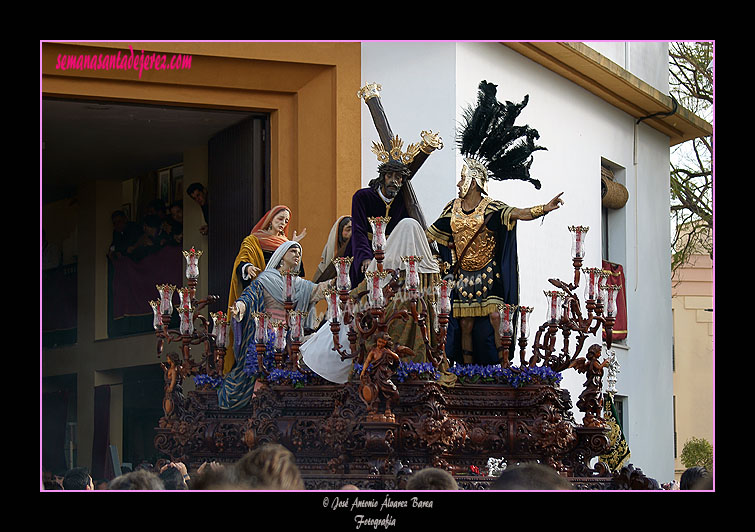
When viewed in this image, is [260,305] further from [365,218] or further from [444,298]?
[444,298]

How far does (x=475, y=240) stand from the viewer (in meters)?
10.7

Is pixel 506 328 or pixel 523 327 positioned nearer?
pixel 506 328

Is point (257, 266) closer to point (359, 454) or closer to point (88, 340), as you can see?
point (359, 454)

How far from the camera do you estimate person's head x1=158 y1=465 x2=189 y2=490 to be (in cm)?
891

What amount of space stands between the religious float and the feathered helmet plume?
0.54m

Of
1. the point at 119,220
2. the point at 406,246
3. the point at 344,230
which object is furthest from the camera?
the point at 119,220

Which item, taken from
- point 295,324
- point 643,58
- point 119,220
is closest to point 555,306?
point 295,324

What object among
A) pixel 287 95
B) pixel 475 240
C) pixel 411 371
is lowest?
pixel 411 371

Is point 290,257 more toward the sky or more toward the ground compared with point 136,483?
more toward the sky

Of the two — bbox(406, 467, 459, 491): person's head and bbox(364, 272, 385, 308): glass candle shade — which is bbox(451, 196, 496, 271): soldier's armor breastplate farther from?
bbox(406, 467, 459, 491): person's head

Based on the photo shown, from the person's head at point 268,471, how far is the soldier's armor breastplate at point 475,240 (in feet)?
18.7

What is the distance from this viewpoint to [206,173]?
1673 cm

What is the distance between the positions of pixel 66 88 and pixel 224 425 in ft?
16.6

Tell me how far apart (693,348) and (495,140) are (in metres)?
12.4
